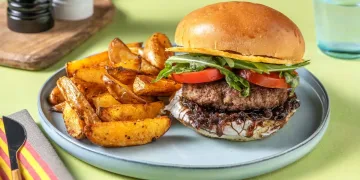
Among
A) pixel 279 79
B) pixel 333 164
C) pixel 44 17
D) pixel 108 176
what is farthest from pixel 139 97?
pixel 44 17

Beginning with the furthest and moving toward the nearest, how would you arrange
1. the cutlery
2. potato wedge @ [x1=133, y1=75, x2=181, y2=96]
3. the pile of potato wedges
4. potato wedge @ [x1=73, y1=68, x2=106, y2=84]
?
potato wedge @ [x1=73, y1=68, x2=106, y2=84] < potato wedge @ [x1=133, y1=75, x2=181, y2=96] < the pile of potato wedges < the cutlery

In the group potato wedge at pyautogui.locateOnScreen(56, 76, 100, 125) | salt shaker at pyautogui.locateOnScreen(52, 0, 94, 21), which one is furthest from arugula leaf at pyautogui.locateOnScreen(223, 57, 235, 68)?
salt shaker at pyautogui.locateOnScreen(52, 0, 94, 21)

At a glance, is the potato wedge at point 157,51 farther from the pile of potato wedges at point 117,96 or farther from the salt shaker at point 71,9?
the salt shaker at point 71,9

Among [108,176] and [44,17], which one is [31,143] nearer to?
[108,176]

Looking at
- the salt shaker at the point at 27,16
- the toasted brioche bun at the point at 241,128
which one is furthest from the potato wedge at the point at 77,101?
the salt shaker at the point at 27,16

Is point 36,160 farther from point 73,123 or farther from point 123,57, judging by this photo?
point 123,57

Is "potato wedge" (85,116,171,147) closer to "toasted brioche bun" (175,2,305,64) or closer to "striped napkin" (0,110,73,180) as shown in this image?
"striped napkin" (0,110,73,180)

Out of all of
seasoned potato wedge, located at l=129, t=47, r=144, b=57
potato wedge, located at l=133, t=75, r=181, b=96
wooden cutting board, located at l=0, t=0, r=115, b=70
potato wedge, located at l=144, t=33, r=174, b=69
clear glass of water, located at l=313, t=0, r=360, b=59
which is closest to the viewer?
potato wedge, located at l=133, t=75, r=181, b=96
